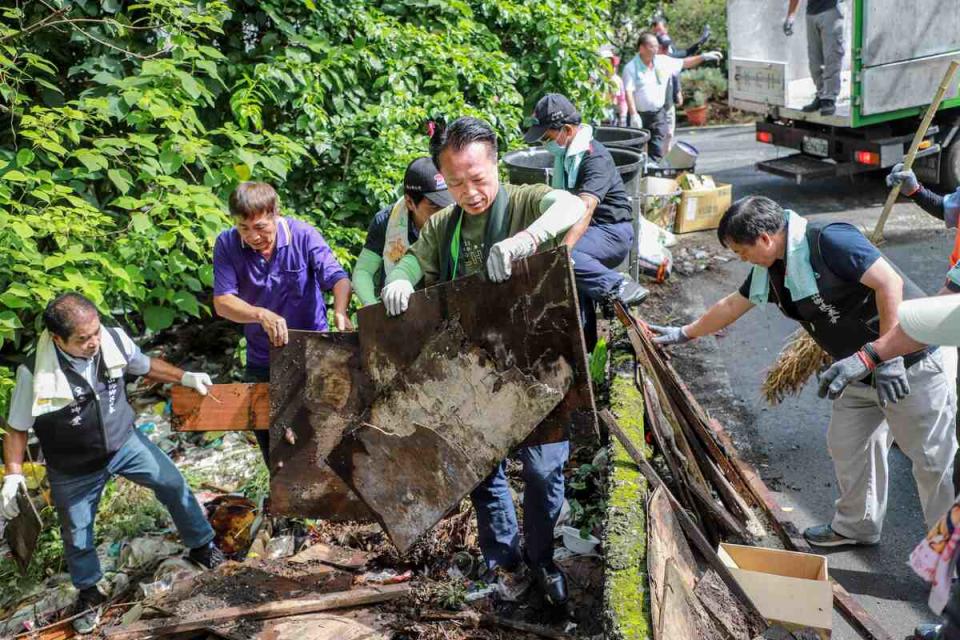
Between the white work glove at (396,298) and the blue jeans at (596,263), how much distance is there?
5.49ft

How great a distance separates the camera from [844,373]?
3.37 metres

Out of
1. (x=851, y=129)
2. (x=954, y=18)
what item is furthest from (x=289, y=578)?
(x=954, y=18)

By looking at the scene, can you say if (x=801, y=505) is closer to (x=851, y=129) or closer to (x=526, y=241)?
(x=526, y=241)

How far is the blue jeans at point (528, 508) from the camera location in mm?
3289

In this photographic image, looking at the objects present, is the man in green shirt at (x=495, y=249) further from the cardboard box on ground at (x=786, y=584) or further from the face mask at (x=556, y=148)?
the face mask at (x=556, y=148)

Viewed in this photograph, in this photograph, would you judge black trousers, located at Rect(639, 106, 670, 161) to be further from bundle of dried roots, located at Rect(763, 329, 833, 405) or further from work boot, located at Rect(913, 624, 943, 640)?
work boot, located at Rect(913, 624, 943, 640)

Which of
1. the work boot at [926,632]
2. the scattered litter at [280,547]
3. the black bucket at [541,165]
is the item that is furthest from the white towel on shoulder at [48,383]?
the work boot at [926,632]

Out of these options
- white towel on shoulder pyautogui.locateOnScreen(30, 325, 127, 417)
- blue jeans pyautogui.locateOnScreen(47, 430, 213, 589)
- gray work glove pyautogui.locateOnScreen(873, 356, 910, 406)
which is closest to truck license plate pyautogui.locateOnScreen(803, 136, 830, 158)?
gray work glove pyautogui.locateOnScreen(873, 356, 910, 406)

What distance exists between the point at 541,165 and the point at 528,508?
369 centimetres

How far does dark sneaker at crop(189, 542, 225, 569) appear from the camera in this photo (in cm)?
439

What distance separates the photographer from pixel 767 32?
10445mm

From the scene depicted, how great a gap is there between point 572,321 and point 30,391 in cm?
273

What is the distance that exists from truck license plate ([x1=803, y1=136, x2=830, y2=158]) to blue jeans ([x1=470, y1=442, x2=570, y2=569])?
7554mm

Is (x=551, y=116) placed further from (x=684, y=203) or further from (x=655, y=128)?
(x=655, y=128)
